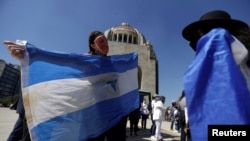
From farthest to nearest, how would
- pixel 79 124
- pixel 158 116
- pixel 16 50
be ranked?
1. pixel 158 116
2. pixel 16 50
3. pixel 79 124

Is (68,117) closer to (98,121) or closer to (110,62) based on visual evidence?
(98,121)

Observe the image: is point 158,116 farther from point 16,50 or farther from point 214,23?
point 214,23

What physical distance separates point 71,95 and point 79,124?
1.07 ft

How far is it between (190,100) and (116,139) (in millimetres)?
1926

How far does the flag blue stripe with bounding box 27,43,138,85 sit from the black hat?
1654mm

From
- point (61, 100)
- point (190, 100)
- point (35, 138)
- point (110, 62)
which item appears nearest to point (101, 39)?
point (110, 62)

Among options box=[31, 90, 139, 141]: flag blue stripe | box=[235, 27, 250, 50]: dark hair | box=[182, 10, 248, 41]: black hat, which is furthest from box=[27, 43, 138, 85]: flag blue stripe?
box=[235, 27, 250, 50]: dark hair

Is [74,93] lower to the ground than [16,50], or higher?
lower

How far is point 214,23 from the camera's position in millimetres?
1622

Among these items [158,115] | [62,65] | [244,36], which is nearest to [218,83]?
[244,36]

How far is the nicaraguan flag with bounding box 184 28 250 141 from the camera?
3.96 ft

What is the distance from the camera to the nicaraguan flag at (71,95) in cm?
295

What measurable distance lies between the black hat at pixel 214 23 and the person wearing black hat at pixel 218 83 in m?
0.13

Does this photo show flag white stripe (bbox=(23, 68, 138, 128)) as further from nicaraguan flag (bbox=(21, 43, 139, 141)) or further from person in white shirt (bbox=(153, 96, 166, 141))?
person in white shirt (bbox=(153, 96, 166, 141))
